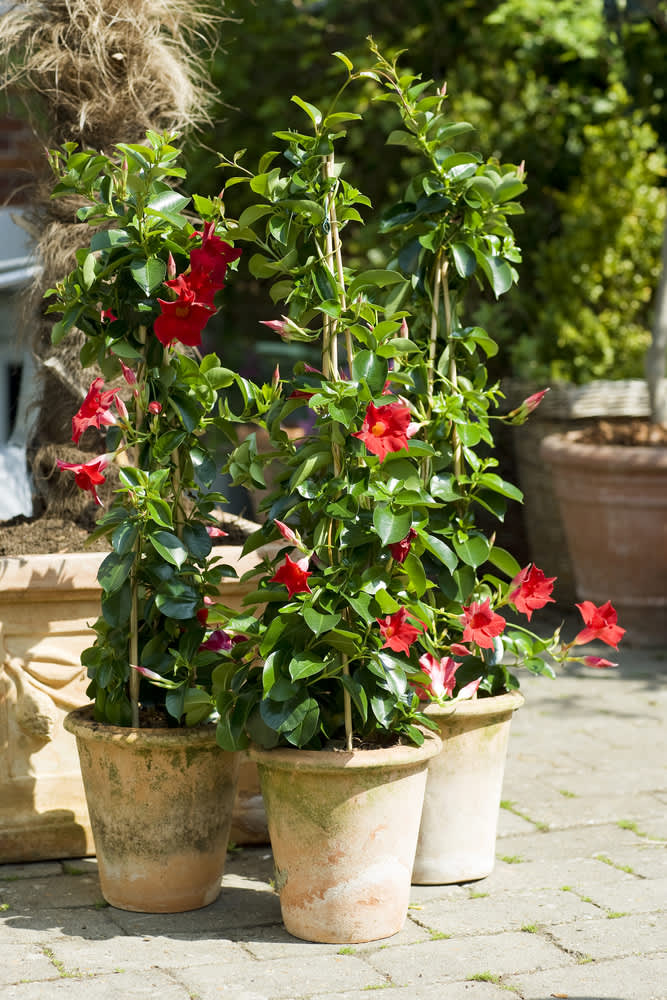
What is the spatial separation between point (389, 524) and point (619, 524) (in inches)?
117

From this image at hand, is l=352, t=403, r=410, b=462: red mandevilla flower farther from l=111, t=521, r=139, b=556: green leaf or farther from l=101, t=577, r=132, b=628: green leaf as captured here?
l=101, t=577, r=132, b=628: green leaf

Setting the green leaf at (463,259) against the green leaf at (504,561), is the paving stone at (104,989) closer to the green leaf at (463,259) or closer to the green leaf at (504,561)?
the green leaf at (504,561)

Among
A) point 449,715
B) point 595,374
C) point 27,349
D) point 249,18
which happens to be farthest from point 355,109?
point 449,715

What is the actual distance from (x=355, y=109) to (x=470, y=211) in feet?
15.6

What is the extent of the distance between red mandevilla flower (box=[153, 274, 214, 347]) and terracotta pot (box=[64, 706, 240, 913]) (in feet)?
2.71

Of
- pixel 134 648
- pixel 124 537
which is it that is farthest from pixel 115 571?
pixel 134 648

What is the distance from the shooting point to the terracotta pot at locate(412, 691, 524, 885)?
118 inches

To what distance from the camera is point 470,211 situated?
9.68ft

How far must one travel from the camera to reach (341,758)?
2.60 metres

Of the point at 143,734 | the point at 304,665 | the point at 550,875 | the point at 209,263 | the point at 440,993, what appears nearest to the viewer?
the point at 440,993

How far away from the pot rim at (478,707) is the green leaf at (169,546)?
63 centimetres

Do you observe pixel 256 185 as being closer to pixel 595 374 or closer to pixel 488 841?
pixel 488 841

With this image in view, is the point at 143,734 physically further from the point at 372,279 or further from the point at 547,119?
the point at 547,119

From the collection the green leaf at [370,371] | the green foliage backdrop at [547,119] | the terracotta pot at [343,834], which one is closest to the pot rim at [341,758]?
the terracotta pot at [343,834]
